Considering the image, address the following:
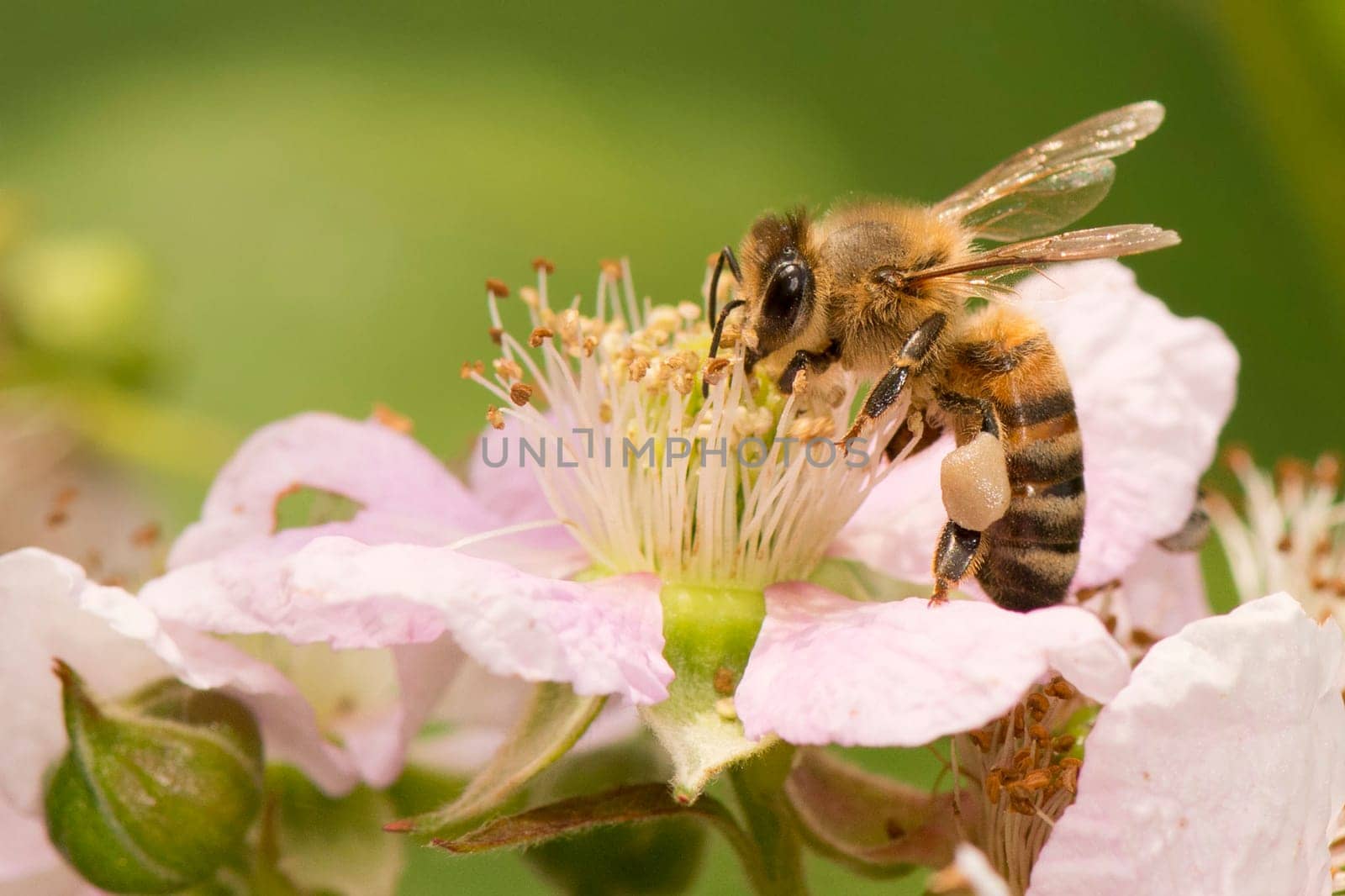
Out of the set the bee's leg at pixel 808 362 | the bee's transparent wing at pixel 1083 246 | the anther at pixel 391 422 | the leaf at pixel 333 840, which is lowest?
the leaf at pixel 333 840

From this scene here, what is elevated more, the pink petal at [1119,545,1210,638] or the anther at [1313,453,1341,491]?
the anther at [1313,453,1341,491]

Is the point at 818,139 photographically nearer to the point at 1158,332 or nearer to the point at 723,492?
the point at 1158,332

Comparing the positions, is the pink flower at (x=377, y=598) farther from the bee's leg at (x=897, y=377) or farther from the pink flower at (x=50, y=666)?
the bee's leg at (x=897, y=377)

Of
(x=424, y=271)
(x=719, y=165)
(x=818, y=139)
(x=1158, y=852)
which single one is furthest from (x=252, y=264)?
(x=1158, y=852)

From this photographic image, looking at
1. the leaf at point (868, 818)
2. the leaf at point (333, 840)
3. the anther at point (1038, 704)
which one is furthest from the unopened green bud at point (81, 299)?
the anther at point (1038, 704)

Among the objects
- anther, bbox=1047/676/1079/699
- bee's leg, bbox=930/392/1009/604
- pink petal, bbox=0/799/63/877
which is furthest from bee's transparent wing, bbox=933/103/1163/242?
pink petal, bbox=0/799/63/877

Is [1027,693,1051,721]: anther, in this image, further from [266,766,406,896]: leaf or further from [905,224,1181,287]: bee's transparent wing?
[266,766,406,896]: leaf

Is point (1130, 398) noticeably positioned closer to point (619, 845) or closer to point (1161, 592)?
point (1161, 592)

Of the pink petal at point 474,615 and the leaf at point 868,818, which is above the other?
the pink petal at point 474,615
